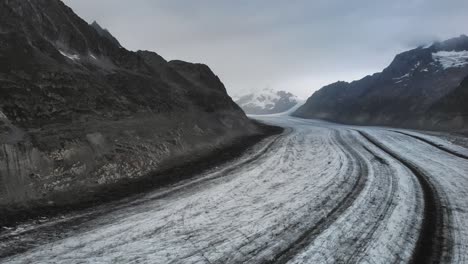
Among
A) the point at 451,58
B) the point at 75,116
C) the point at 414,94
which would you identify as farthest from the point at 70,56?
the point at 451,58

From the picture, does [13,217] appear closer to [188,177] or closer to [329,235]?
[188,177]

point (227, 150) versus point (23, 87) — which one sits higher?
point (23, 87)

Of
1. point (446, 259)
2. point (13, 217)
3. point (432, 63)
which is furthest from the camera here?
point (432, 63)

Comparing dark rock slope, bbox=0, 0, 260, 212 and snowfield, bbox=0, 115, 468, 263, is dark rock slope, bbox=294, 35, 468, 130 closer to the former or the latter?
snowfield, bbox=0, 115, 468, 263

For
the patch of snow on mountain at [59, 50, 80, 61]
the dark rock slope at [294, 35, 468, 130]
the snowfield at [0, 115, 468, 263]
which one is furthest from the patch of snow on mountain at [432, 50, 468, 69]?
the patch of snow on mountain at [59, 50, 80, 61]

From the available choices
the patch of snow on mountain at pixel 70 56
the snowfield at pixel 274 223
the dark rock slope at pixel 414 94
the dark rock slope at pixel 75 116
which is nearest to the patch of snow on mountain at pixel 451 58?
the dark rock slope at pixel 414 94

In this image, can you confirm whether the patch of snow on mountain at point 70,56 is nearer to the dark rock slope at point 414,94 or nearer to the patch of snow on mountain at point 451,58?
the dark rock slope at point 414,94

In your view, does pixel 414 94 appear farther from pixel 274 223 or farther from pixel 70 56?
pixel 274 223

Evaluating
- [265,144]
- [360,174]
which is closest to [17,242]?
[360,174]
